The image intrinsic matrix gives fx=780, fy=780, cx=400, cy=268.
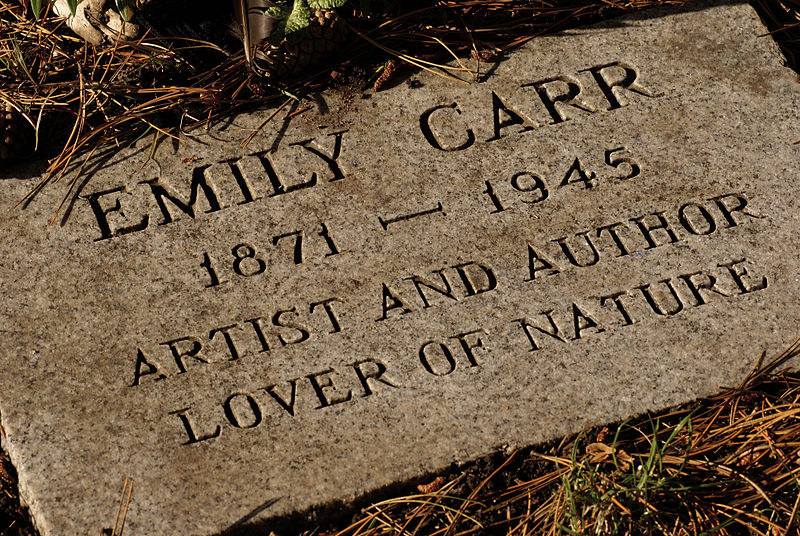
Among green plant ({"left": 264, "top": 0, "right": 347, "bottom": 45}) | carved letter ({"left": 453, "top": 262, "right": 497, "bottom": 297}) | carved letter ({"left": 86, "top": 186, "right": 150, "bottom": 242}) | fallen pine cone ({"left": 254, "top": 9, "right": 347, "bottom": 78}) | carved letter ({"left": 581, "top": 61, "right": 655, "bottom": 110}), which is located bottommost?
carved letter ({"left": 453, "top": 262, "right": 497, "bottom": 297})

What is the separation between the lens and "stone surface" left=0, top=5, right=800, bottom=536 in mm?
2260

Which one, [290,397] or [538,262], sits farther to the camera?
[538,262]

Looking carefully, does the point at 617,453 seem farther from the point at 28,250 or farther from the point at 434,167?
the point at 28,250

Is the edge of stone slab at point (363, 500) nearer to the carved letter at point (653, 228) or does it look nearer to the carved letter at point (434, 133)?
the carved letter at point (653, 228)

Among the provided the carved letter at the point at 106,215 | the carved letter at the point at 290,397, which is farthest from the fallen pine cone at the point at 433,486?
the carved letter at the point at 106,215

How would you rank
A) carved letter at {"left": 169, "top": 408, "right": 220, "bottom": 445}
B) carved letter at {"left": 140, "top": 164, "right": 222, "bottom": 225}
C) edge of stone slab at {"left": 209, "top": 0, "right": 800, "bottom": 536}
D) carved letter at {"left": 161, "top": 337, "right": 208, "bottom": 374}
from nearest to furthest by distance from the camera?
1. edge of stone slab at {"left": 209, "top": 0, "right": 800, "bottom": 536}
2. carved letter at {"left": 169, "top": 408, "right": 220, "bottom": 445}
3. carved letter at {"left": 161, "top": 337, "right": 208, "bottom": 374}
4. carved letter at {"left": 140, "top": 164, "right": 222, "bottom": 225}

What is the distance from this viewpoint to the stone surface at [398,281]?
2.26 meters

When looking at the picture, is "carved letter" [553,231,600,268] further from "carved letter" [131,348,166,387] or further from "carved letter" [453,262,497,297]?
"carved letter" [131,348,166,387]

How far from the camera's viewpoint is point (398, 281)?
2508 millimetres

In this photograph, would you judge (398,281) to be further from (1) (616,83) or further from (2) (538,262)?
(1) (616,83)

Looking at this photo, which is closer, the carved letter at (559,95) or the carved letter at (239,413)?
the carved letter at (239,413)

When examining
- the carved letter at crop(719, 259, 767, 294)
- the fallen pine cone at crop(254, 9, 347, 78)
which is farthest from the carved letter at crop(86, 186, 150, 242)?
the carved letter at crop(719, 259, 767, 294)

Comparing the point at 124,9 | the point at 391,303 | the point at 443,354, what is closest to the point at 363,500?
the point at 443,354

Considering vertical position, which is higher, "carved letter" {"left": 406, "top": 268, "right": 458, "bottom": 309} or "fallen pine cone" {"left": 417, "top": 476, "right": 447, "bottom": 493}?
"carved letter" {"left": 406, "top": 268, "right": 458, "bottom": 309}
